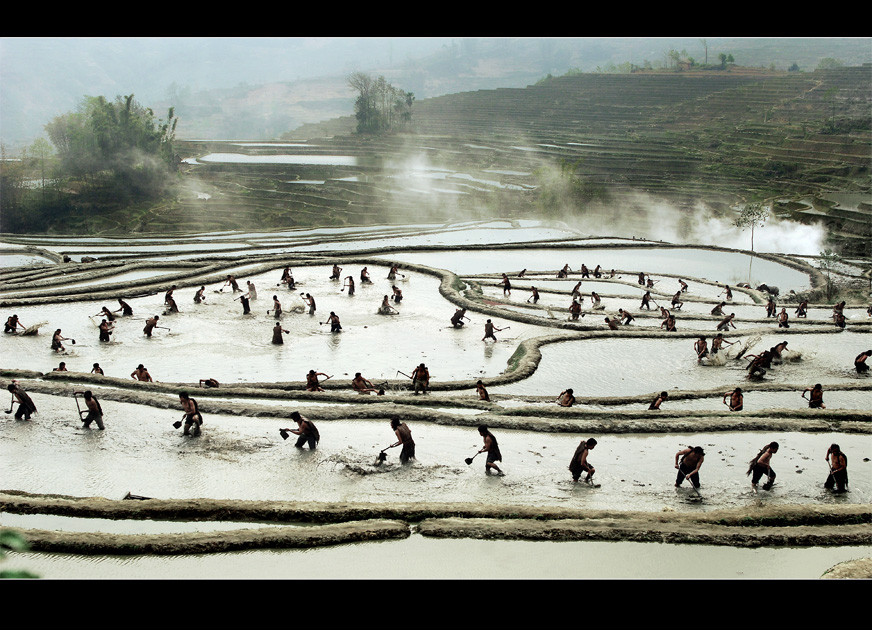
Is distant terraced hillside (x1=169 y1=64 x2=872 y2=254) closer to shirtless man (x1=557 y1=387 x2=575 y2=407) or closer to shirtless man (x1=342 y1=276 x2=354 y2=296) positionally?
shirtless man (x1=342 y1=276 x2=354 y2=296)

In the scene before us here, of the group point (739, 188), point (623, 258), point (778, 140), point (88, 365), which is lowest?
point (88, 365)

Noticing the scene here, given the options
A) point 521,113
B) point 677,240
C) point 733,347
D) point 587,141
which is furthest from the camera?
point 521,113

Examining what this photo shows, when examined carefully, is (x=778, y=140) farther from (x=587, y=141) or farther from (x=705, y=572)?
(x=705, y=572)

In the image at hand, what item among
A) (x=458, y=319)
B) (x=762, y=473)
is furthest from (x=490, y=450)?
(x=458, y=319)

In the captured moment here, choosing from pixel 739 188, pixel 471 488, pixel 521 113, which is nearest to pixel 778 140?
pixel 739 188

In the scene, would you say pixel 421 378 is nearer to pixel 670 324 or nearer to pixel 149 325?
pixel 149 325

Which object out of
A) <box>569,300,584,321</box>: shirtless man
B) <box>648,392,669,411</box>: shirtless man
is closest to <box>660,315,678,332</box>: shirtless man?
<box>569,300,584,321</box>: shirtless man
